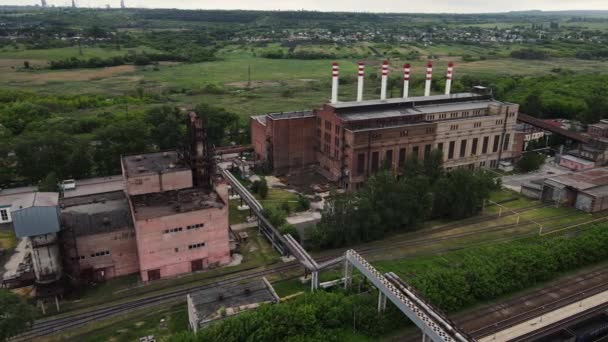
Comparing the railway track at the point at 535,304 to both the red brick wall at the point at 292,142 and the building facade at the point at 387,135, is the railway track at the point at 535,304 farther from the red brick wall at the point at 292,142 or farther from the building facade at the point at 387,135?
the red brick wall at the point at 292,142

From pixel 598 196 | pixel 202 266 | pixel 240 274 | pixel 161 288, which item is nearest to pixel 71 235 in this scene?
pixel 161 288

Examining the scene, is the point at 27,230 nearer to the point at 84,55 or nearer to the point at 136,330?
the point at 136,330

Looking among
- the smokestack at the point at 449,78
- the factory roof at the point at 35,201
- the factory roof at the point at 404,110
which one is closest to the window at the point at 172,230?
the factory roof at the point at 35,201

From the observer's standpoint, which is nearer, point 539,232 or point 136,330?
point 136,330

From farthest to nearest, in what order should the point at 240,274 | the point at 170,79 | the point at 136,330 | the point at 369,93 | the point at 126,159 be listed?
the point at 170,79 → the point at 369,93 → the point at 126,159 → the point at 240,274 → the point at 136,330

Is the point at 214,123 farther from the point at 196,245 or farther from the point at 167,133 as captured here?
the point at 196,245

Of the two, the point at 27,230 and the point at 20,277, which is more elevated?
the point at 27,230

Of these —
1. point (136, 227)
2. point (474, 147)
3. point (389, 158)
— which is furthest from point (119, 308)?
point (474, 147)
